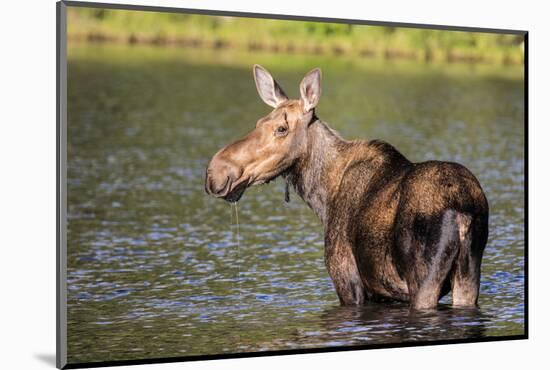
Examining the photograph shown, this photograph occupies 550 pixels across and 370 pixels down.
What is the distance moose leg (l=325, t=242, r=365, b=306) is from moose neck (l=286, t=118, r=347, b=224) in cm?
39

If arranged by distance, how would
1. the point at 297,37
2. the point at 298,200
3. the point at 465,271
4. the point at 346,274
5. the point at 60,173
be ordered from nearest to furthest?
the point at 60,173 → the point at 465,271 → the point at 346,274 → the point at 297,37 → the point at 298,200

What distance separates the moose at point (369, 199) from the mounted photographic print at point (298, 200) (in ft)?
0.04

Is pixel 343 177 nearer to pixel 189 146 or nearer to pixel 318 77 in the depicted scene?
pixel 318 77

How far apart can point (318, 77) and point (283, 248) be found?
3436 mm

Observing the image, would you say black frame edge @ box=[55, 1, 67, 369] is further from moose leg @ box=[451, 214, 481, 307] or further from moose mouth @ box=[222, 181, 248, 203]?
moose leg @ box=[451, 214, 481, 307]

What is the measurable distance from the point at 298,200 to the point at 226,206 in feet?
2.73

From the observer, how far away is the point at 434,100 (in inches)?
810

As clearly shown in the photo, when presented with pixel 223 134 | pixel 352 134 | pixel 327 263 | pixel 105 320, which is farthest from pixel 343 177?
pixel 223 134

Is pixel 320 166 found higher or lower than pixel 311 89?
lower

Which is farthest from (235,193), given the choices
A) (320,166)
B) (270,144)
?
(320,166)

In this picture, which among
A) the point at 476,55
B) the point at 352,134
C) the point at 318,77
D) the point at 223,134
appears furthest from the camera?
the point at 223,134

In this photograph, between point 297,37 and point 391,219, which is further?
point 297,37

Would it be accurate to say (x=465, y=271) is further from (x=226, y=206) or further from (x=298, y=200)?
(x=226, y=206)

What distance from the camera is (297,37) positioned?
48.9 feet
